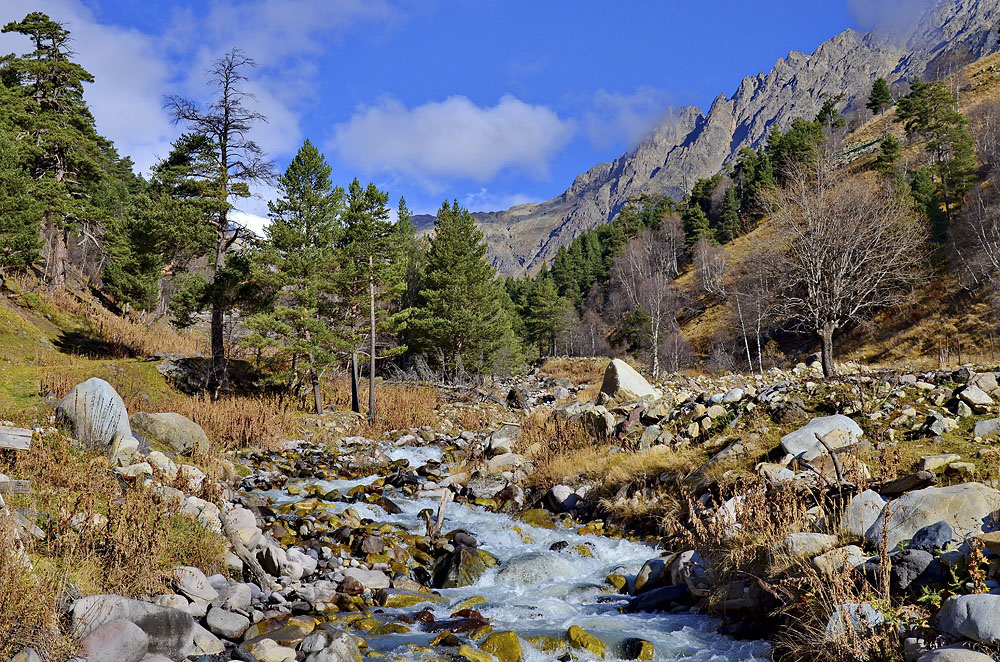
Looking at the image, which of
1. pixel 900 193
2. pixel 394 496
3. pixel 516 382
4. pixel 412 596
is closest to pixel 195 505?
pixel 412 596

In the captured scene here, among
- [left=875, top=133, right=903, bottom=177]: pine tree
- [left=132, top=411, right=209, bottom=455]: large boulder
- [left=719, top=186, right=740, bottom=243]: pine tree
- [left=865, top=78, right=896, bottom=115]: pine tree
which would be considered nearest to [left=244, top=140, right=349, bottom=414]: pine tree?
[left=132, top=411, right=209, bottom=455]: large boulder

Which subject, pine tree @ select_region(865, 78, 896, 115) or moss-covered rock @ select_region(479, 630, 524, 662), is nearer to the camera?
moss-covered rock @ select_region(479, 630, 524, 662)

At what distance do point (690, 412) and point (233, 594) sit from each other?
9.56 meters

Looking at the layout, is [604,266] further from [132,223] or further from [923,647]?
[923,647]

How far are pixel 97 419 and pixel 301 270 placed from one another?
12.7m

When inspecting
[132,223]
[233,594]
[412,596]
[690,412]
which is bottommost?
[412,596]

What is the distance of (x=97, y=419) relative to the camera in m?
9.80

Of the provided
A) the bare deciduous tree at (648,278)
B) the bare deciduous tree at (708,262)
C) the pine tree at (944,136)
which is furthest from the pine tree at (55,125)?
the pine tree at (944,136)

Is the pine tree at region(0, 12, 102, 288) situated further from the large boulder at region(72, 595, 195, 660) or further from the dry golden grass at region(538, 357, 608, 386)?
the dry golden grass at region(538, 357, 608, 386)

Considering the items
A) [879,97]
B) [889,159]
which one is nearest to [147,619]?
[889,159]

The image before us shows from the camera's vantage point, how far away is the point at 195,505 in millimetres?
8031

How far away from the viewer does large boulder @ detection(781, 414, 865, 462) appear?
27.4 ft

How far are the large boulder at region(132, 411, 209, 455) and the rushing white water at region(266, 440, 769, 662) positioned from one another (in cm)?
389

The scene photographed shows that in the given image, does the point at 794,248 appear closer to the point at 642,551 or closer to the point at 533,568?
the point at 642,551
